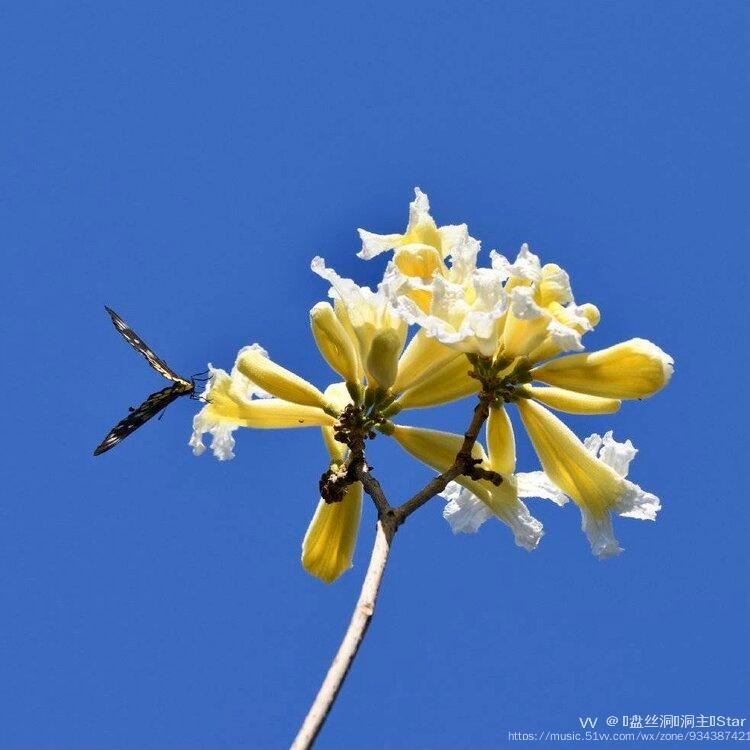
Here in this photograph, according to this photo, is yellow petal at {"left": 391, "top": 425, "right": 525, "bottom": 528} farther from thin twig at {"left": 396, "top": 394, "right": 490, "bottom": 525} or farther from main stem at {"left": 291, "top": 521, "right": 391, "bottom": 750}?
main stem at {"left": 291, "top": 521, "right": 391, "bottom": 750}

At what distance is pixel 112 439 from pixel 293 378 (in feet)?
6.23

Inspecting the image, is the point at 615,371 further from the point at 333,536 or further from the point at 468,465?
the point at 333,536

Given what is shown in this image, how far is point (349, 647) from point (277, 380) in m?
1.83

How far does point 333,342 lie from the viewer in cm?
454

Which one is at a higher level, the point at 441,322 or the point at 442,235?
the point at 442,235

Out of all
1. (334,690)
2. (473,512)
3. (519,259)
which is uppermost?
(519,259)

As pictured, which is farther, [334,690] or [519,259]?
[519,259]

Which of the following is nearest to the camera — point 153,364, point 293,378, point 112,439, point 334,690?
point 334,690

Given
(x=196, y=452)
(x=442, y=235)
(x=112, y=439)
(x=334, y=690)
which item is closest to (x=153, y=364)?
(x=112, y=439)

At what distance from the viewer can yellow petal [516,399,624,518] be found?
455cm

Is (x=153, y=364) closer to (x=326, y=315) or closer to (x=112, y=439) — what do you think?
(x=112, y=439)

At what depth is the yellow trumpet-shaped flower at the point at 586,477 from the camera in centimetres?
452

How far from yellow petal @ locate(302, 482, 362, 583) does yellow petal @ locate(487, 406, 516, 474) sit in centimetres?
71

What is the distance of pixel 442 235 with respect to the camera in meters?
4.72
